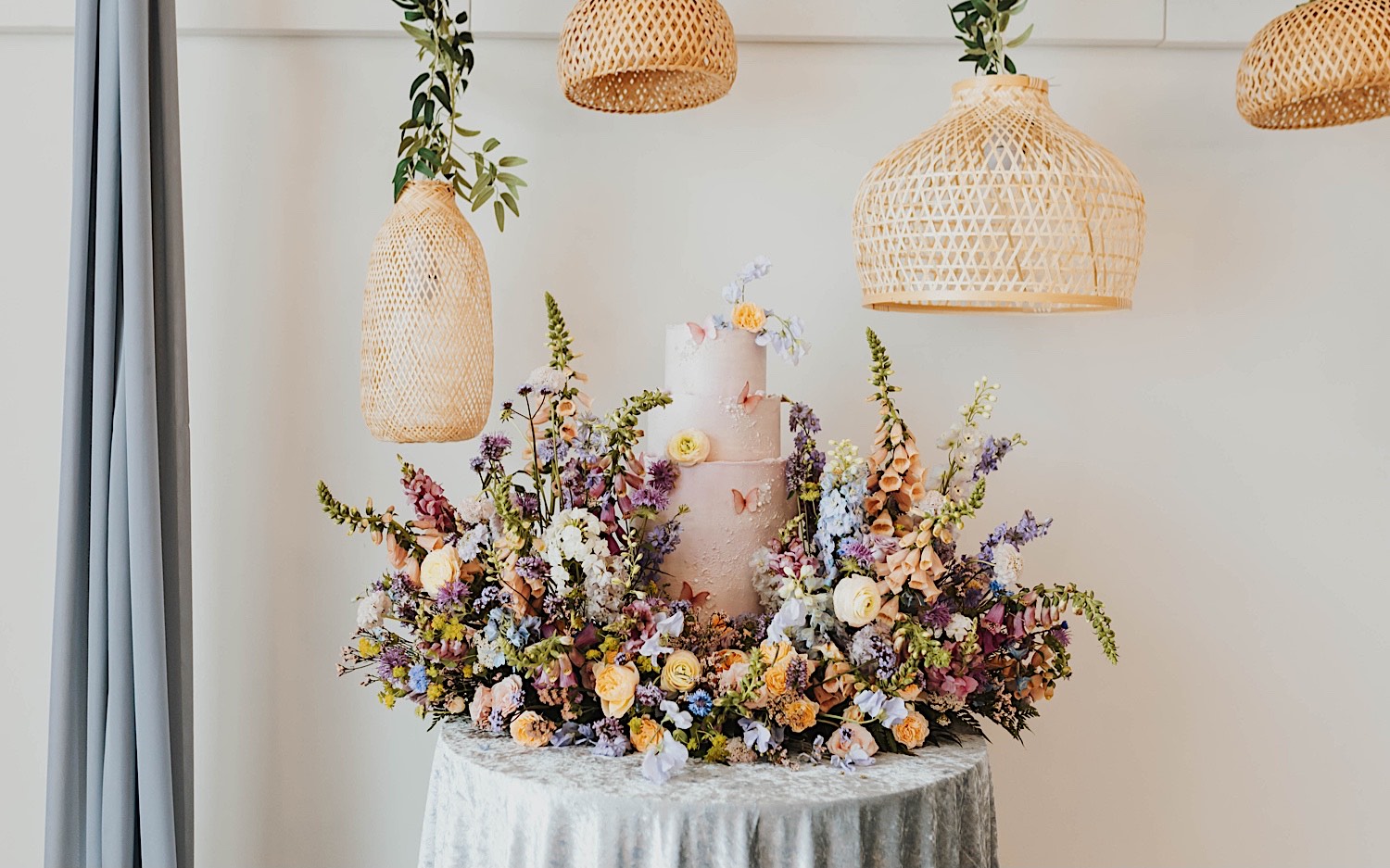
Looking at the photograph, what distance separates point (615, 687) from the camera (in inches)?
47.9

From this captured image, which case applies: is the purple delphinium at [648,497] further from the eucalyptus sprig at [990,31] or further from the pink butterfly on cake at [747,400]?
the eucalyptus sprig at [990,31]

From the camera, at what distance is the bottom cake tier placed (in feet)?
4.46

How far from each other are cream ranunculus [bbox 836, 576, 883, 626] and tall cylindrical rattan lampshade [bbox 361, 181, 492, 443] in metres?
0.59

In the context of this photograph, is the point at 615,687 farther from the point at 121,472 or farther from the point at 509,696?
the point at 121,472

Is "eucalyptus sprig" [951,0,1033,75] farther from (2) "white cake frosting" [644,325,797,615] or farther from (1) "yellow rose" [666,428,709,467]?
(1) "yellow rose" [666,428,709,467]

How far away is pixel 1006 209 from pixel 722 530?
0.55 m

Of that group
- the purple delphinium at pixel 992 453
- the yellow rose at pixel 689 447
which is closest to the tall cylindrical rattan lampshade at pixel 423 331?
the yellow rose at pixel 689 447

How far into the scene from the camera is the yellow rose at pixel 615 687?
1.22 metres

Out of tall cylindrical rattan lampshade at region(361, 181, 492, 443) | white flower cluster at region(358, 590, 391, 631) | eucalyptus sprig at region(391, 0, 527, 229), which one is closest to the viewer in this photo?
white flower cluster at region(358, 590, 391, 631)

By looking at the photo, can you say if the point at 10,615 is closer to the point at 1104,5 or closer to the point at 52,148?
the point at 52,148

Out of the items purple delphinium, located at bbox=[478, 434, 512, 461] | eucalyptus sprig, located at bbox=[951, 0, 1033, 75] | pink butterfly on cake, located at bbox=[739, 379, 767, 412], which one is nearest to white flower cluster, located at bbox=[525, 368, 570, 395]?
purple delphinium, located at bbox=[478, 434, 512, 461]

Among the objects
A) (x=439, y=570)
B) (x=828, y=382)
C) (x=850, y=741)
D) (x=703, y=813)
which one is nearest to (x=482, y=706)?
(x=439, y=570)

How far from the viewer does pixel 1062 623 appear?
1399 mm

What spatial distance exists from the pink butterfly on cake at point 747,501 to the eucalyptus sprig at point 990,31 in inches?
27.5
